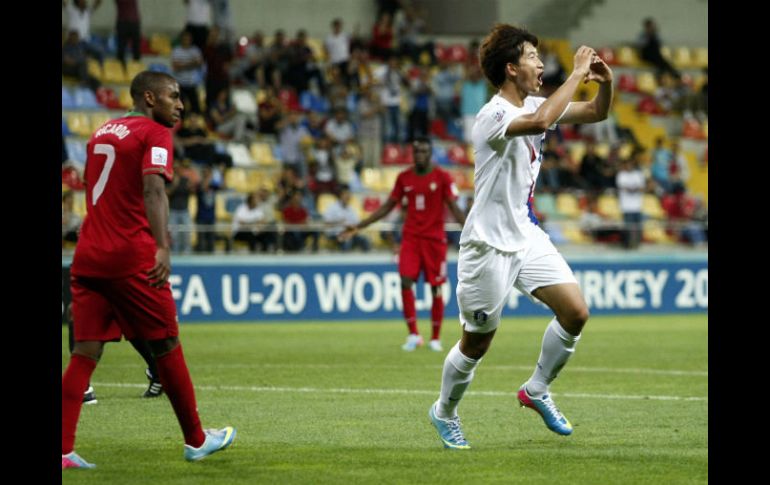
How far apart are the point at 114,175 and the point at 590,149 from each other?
2070 centimetres

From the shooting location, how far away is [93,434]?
897 cm

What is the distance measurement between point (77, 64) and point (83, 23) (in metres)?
0.76

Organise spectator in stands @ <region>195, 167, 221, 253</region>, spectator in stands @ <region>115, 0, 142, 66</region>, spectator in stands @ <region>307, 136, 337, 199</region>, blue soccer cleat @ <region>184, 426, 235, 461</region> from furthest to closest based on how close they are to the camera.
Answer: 1. spectator in stands @ <region>115, 0, 142, 66</region>
2. spectator in stands @ <region>307, 136, 337, 199</region>
3. spectator in stands @ <region>195, 167, 221, 253</region>
4. blue soccer cleat @ <region>184, 426, 235, 461</region>

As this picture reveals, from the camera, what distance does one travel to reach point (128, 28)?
25625 mm

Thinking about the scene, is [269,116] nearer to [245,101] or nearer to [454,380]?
[245,101]

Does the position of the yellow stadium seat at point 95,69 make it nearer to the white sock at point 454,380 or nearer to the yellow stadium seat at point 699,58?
the yellow stadium seat at point 699,58

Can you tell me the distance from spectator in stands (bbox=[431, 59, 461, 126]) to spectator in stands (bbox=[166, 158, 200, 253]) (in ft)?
25.3

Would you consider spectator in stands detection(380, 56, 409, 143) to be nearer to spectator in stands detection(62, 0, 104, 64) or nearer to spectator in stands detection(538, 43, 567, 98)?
spectator in stands detection(538, 43, 567, 98)

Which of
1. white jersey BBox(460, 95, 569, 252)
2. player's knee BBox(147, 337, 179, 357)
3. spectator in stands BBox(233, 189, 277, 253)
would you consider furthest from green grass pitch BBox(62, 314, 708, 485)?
spectator in stands BBox(233, 189, 277, 253)

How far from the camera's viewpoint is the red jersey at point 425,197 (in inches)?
656

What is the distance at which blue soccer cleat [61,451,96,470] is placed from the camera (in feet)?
24.1

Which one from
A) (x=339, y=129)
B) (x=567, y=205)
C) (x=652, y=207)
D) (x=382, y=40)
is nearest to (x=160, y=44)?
(x=339, y=129)
